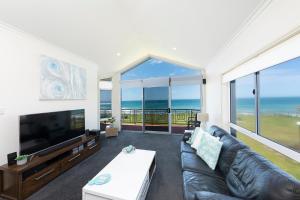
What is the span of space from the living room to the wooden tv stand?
0.05 ft

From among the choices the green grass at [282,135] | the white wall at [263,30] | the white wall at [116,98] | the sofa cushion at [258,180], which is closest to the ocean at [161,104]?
the white wall at [116,98]

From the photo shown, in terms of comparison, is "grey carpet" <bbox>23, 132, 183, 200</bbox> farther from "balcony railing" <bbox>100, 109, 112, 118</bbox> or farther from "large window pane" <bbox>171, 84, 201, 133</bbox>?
"balcony railing" <bbox>100, 109, 112, 118</bbox>

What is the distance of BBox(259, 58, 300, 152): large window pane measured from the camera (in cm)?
156

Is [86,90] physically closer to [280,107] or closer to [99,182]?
[99,182]

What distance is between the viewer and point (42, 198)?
1.85 metres

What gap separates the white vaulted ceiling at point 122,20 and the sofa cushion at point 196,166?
214 centimetres

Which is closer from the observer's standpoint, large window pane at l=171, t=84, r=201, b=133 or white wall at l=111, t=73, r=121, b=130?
large window pane at l=171, t=84, r=201, b=133

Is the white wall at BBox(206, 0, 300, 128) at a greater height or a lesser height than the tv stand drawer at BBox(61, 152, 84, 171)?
greater

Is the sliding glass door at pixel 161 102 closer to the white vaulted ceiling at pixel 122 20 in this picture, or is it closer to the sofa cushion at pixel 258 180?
the white vaulted ceiling at pixel 122 20

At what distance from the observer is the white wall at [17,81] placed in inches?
83.4

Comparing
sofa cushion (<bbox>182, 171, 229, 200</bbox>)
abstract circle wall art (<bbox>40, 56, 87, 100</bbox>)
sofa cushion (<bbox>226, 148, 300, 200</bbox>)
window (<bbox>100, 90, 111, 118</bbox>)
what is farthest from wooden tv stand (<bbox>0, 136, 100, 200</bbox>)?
window (<bbox>100, 90, 111, 118</bbox>)

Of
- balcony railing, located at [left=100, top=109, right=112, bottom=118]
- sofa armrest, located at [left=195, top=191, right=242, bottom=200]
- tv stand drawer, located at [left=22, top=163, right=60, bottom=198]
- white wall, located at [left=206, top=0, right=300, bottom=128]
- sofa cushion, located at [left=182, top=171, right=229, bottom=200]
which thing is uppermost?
white wall, located at [left=206, top=0, right=300, bottom=128]

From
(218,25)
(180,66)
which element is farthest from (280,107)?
(180,66)

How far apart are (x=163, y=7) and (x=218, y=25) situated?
95 cm
